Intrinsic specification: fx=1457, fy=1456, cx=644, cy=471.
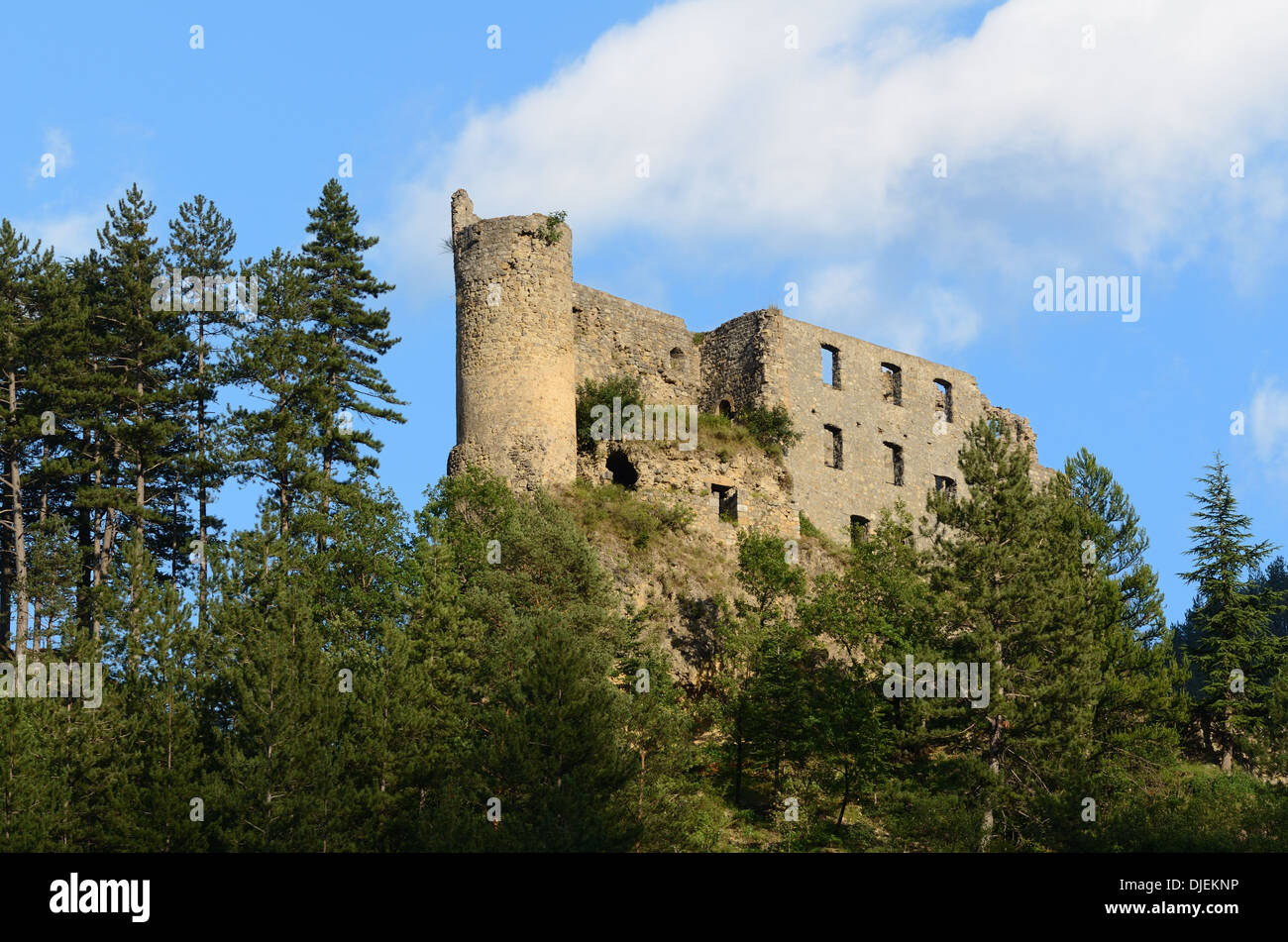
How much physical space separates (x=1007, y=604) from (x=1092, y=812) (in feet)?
16.1

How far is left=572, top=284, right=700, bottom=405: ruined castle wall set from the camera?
1624 inches

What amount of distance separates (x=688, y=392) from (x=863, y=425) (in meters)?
6.85

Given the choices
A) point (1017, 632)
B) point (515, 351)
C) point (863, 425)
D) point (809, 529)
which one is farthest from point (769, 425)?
point (1017, 632)

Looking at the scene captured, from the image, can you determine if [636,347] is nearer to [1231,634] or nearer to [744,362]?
[744,362]

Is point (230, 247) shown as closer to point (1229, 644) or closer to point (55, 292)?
point (55, 292)

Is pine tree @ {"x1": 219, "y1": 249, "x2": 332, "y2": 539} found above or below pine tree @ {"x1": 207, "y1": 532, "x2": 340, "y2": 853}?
above

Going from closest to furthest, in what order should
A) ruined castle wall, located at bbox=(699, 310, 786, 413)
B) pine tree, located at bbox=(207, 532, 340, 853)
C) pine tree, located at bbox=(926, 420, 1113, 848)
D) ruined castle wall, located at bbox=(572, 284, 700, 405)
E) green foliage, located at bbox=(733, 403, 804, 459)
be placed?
pine tree, located at bbox=(207, 532, 340, 853) → pine tree, located at bbox=(926, 420, 1113, 848) → ruined castle wall, located at bbox=(572, 284, 700, 405) → green foliage, located at bbox=(733, 403, 804, 459) → ruined castle wall, located at bbox=(699, 310, 786, 413)

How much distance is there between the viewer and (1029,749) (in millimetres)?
30734

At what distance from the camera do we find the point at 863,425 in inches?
1882

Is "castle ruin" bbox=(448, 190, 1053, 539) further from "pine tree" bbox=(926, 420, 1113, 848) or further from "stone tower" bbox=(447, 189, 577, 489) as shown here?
"pine tree" bbox=(926, 420, 1113, 848)

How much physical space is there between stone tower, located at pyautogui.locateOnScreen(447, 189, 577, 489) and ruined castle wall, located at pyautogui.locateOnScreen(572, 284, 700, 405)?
→ 3.02 metres

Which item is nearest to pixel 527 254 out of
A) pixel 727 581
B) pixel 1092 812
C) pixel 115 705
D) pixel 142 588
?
pixel 727 581

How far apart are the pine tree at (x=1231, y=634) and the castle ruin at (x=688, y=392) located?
355 inches

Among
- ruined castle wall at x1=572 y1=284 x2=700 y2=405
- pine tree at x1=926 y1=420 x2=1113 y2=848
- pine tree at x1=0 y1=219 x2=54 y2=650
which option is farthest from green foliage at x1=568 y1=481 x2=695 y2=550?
pine tree at x1=0 y1=219 x2=54 y2=650
